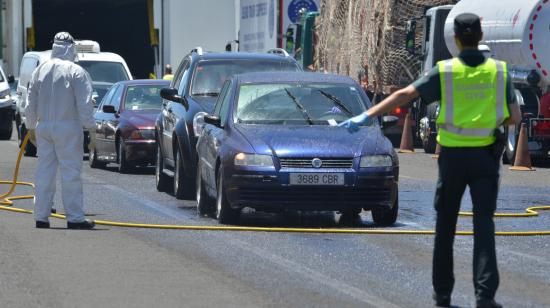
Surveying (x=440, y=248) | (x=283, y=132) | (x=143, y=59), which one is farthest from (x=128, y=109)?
(x=143, y=59)

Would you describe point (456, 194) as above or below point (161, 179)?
above

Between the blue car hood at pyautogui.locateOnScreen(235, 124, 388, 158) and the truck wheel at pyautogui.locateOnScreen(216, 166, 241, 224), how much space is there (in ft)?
1.60

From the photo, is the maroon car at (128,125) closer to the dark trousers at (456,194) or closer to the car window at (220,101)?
the car window at (220,101)

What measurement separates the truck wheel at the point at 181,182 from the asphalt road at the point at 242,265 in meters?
1.35

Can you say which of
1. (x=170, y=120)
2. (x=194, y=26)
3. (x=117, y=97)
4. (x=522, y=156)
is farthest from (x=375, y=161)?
(x=194, y=26)

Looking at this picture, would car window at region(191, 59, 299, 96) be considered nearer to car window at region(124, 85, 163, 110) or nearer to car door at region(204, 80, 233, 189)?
car door at region(204, 80, 233, 189)

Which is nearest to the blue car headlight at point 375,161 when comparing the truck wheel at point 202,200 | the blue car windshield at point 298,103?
the blue car windshield at point 298,103

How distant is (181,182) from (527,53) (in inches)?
376

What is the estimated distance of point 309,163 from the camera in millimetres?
13422

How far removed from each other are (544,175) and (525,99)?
3.55 metres

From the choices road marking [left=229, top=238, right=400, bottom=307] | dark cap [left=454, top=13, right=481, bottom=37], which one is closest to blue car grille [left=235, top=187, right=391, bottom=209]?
road marking [left=229, top=238, right=400, bottom=307]

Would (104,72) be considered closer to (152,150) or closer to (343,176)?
(152,150)

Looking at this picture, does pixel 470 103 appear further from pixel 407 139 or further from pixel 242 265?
pixel 407 139

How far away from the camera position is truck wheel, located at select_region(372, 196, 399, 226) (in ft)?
45.5
